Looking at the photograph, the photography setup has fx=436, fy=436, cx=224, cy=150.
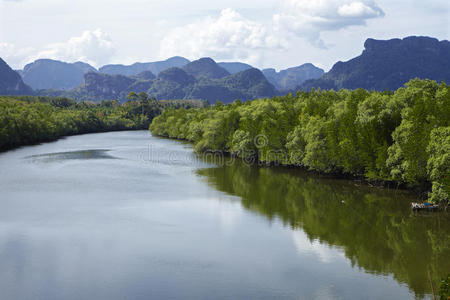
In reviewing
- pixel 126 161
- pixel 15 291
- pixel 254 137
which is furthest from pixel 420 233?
pixel 126 161

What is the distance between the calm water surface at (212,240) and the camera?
32.1m

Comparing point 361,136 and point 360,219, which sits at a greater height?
point 361,136

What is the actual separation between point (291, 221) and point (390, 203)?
15912 millimetres

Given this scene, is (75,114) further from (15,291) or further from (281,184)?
(15,291)

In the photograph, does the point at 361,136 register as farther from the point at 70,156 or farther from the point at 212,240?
the point at 70,156

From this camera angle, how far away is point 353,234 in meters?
45.0

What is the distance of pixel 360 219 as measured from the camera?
166 ft

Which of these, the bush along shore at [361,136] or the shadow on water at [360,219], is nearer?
the shadow on water at [360,219]

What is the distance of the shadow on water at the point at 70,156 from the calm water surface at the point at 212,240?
22499 millimetres

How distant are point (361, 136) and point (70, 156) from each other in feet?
226

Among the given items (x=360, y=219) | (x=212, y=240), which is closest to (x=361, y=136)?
(x=360, y=219)

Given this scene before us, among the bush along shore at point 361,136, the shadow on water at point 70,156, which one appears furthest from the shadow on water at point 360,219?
the shadow on water at point 70,156

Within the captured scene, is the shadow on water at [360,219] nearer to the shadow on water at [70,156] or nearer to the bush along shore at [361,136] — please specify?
the bush along shore at [361,136]

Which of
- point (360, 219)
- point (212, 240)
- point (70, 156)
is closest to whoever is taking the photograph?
point (212, 240)
